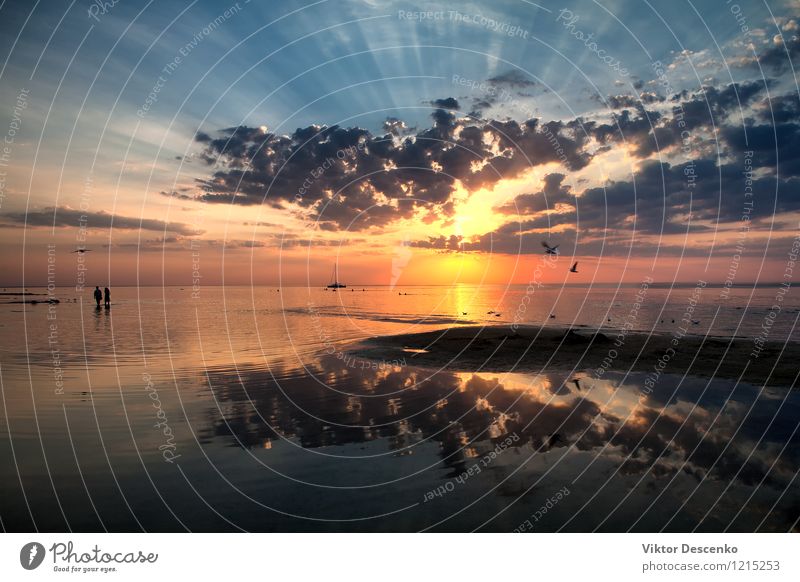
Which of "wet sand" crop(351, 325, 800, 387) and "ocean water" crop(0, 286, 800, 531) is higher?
"ocean water" crop(0, 286, 800, 531)

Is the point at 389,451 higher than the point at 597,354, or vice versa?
the point at 389,451

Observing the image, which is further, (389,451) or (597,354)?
(597,354)

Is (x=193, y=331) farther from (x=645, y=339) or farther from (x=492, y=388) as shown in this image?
(x=645, y=339)

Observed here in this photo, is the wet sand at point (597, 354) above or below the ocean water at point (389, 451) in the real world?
below

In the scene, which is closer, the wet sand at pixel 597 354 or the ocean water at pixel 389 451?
the ocean water at pixel 389 451

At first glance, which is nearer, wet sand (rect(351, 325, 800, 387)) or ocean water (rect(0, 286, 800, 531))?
ocean water (rect(0, 286, 800, 531))
